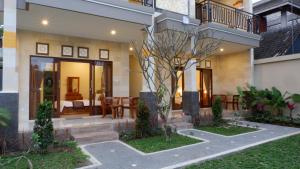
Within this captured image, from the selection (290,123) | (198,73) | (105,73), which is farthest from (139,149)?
(198,73)

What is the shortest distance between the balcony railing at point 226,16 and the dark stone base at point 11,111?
8791 mm

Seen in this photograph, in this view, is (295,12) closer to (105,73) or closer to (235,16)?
(235,16)

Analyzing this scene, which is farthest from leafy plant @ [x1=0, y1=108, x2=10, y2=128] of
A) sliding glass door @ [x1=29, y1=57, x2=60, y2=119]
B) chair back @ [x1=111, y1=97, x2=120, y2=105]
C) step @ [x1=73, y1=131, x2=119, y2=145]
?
chair back @ [x1=111, y1=97, x2=120, y2=105]

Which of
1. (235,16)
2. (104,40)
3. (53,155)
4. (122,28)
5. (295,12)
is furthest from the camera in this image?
(295,12)

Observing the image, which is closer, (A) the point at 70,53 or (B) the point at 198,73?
(A) the point at 70,53

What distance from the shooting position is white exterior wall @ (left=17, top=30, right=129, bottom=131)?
8.83m

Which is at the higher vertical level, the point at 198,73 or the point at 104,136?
the point at 198,73

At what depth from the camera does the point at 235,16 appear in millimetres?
12617

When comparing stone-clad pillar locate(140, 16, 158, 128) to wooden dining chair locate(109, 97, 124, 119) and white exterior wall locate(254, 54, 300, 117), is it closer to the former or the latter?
wooden dining chair locate(109, 97, 124, 119)

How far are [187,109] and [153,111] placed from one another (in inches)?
85.6

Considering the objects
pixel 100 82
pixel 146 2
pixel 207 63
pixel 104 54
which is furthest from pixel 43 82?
pixel 207 63

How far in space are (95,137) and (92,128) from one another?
54 centimetres

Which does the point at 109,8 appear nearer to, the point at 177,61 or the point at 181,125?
the point at 177,61

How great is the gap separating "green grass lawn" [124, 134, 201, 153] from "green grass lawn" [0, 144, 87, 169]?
1632 millimetres
